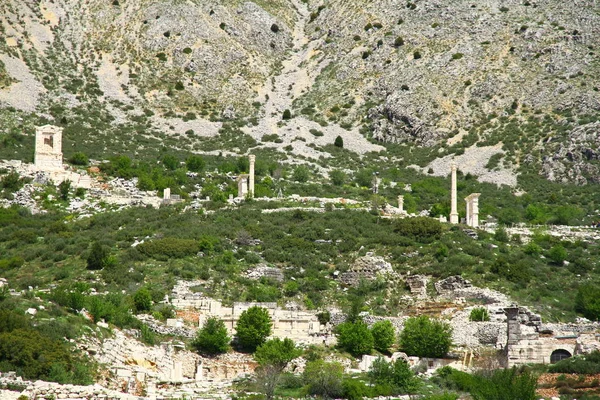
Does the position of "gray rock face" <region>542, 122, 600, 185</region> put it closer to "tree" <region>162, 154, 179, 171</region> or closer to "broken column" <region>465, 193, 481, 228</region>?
"broken column" <region>465, 193, 481, 228</region>

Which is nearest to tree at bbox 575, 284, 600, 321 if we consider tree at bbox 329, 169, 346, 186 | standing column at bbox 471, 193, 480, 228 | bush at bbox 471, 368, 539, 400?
bush at bbox 471, 368, 539, 400

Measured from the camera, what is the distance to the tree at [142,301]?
48.8 m

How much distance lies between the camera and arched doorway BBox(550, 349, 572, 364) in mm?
45406

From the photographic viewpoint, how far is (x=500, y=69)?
104 meters

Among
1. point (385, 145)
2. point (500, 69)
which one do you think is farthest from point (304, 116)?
point (500, 69)

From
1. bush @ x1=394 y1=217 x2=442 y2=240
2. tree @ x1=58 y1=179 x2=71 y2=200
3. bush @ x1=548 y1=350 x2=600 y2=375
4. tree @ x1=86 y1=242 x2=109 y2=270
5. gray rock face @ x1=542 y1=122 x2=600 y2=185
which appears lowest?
bush @ x1=548 y1=350 x2=600 y2=375

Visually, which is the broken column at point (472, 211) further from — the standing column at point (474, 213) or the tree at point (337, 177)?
the tree at point (337, 177)

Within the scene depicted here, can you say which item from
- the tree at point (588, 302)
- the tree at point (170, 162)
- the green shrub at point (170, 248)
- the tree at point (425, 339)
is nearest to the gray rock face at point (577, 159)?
the tree at point (170, 162)

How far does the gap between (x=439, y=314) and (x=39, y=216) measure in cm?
2699

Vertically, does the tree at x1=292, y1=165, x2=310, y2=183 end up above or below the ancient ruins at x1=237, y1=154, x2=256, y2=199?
above

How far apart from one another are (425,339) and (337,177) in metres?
39.2

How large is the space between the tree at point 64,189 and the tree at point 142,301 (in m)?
24.8

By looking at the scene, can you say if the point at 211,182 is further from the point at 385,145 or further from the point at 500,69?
the point at 500,69

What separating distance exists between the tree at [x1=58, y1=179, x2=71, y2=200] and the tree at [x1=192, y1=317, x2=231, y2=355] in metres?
28.0
